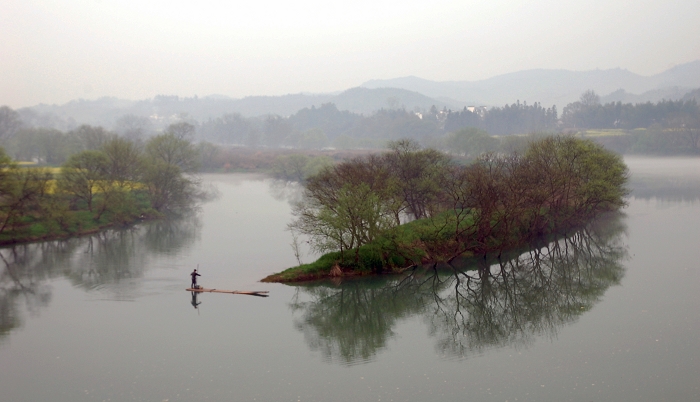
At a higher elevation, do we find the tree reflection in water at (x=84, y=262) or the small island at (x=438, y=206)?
the small island at (x=438, y=206)

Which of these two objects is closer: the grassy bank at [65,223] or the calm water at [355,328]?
the calm water at [355,328]

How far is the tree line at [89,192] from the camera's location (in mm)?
41812

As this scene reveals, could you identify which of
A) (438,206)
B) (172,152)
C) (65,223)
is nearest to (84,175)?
(65,223)

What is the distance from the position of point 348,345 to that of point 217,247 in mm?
19906

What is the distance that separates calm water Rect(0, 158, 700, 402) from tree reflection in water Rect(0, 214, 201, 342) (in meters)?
0.19

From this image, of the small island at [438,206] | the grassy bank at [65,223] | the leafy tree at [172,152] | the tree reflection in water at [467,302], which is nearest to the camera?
the tree reflection in water at [467,302]

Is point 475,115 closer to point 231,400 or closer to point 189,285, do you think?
point 189,285

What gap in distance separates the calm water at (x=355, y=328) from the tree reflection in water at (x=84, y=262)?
0.19 metres

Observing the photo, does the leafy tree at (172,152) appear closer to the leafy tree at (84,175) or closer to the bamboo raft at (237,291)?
the leafy tree at (84,175)

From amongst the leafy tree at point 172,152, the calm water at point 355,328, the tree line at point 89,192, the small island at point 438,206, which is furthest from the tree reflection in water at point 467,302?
the leafy tree at point 172,152

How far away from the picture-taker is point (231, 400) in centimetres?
1748

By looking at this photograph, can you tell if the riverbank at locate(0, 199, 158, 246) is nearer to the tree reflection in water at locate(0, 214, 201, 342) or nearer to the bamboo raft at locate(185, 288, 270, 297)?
the tree reflection in water at locate(0, 214, 201, 342)

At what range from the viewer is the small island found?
31625 mm

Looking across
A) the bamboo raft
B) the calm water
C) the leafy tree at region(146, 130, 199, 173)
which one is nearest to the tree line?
the leafy tree at region(146, 130, 199, 173)
